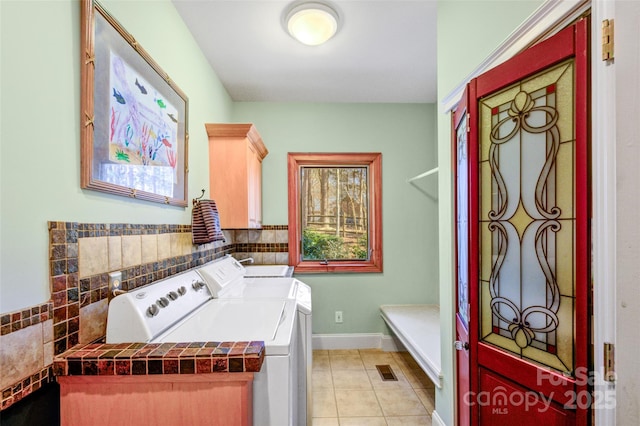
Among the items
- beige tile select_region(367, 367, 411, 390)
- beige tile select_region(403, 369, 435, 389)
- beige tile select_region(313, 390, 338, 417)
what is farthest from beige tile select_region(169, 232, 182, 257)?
beige tile select_region(403, 369, 435, 389)

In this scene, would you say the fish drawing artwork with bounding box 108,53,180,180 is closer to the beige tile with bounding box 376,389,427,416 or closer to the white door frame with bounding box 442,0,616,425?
the white door frame with bounding box 442,0,616,425

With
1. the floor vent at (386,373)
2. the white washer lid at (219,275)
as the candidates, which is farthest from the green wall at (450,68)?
the white washer lid at (219,275)

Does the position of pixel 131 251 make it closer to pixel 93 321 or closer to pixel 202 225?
pixel 93 321

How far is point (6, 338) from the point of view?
75 centimetres

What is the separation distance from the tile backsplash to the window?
5.92 feet

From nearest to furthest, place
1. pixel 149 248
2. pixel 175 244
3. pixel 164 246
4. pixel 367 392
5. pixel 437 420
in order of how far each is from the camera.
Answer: pixel 149 248 < pixel 164 246 < pixel 175 244 < pixel 437 420 < pixel 367 392

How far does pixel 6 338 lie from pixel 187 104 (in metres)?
1.54

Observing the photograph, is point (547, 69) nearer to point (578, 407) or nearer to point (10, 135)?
point (578, 407)

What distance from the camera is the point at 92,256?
1.05 meters

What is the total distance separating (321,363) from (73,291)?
7.65ft

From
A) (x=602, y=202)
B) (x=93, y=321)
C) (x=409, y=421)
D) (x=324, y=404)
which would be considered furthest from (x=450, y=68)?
(x=324, y=404)

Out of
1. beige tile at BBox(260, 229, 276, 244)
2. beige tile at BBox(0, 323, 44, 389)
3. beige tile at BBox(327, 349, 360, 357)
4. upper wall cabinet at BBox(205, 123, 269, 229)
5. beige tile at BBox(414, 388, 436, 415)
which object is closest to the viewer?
beige tile at BBox(0, 323, 44, 389)

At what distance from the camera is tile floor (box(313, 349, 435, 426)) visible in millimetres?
2027

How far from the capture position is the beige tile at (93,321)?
3.32 feet
